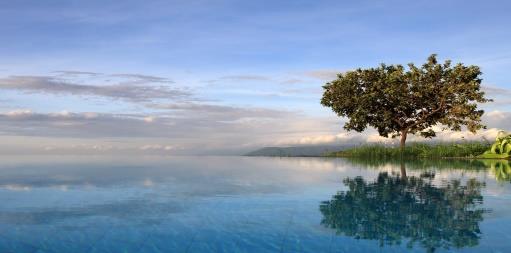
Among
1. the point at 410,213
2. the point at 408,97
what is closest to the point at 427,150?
the point at 408,97

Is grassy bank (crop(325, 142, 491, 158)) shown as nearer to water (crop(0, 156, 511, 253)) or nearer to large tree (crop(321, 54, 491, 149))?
large tree (crop(321, 54, 491, 149))

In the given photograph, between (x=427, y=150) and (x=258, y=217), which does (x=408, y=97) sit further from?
(x=258, y=217)

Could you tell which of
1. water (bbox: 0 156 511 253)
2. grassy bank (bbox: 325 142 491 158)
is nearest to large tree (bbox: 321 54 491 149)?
grassy bank (bbox: 325 142 491 158)

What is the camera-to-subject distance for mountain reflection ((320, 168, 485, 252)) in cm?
995

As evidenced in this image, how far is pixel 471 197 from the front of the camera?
15438mm

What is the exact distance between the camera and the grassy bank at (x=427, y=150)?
135 feet

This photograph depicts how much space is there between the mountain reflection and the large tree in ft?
78.9

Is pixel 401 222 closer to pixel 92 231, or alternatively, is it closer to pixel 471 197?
pixel 471 197

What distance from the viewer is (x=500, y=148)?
39594mm

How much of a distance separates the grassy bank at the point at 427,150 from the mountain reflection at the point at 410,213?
2359cm

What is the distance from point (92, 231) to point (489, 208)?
10489mm

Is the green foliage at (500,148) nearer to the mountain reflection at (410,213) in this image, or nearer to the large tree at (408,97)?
the large tree at (408,97)

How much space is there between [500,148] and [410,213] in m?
31.6

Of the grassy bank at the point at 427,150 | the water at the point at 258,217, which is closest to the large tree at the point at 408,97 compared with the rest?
the grassy bank at the point at 427,150
